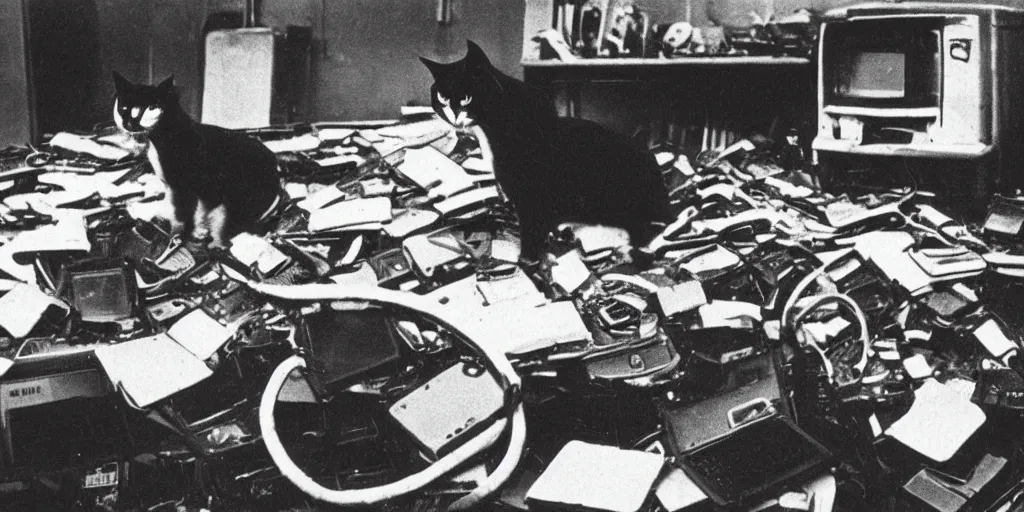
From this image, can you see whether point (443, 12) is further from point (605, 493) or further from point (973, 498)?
point (973, 498)

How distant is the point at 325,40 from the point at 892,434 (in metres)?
3.46

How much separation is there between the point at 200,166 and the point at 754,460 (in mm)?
2014

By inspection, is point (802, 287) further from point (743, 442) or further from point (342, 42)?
point (342, 42)

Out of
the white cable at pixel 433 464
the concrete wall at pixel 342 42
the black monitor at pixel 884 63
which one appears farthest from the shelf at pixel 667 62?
the white cable at pixel 433 464

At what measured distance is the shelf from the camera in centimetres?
327

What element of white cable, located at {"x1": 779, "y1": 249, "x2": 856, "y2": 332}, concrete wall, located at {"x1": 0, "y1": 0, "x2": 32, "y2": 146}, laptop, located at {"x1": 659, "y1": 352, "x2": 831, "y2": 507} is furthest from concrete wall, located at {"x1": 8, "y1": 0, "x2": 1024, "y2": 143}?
laptop, located at {"x1": 659, "y1": 352, "x2": 831, "y2": 507}

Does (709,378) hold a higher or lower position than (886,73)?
lower

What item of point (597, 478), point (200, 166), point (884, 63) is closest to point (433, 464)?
point (597, 478)

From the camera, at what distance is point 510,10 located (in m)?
4.02

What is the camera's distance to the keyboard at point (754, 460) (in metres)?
1.85

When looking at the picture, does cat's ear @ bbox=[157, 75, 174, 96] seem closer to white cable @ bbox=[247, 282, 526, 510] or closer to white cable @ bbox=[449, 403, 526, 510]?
white cable @ bbox=[247, 282, 526, 510]

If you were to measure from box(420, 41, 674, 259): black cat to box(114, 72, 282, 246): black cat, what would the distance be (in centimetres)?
80

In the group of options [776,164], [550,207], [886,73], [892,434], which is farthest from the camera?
[776,164]

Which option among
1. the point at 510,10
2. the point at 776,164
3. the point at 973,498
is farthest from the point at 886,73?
the point at 510,10
